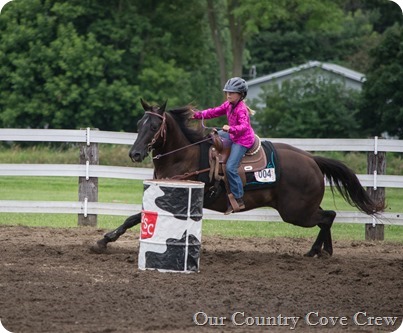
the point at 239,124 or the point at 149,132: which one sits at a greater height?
the point at 239,124

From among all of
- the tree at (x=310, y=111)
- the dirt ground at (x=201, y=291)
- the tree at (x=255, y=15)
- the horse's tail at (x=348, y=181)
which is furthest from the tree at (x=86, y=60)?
the horse's tail at (x=348, y=181)

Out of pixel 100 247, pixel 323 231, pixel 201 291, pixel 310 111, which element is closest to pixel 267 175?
pixel 323 231

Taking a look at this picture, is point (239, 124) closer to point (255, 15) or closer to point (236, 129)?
point (236, 129)

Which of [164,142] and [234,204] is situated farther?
[234,204]

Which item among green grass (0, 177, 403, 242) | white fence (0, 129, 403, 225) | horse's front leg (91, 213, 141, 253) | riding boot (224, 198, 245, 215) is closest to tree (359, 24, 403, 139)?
green grass (0, 177, 403, 242)

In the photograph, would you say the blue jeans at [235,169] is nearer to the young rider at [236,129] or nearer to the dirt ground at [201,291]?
the young rider at [236,129]

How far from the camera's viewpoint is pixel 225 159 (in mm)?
10477

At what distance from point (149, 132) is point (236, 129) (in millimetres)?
1086

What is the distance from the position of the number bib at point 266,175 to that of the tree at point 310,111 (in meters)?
27.3

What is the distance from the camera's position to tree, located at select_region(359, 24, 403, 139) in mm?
34094

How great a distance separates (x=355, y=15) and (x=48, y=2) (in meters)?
31.0

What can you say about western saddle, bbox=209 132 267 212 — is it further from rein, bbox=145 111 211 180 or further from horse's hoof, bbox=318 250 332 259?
horse's hoof, bbox=318 250 332 259

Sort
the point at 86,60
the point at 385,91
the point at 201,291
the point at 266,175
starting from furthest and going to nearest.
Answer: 1. the point at 86,60
2. the point at 385,91
3. the point at 266,175
4. the point at 201,291

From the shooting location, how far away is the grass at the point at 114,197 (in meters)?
14.1
